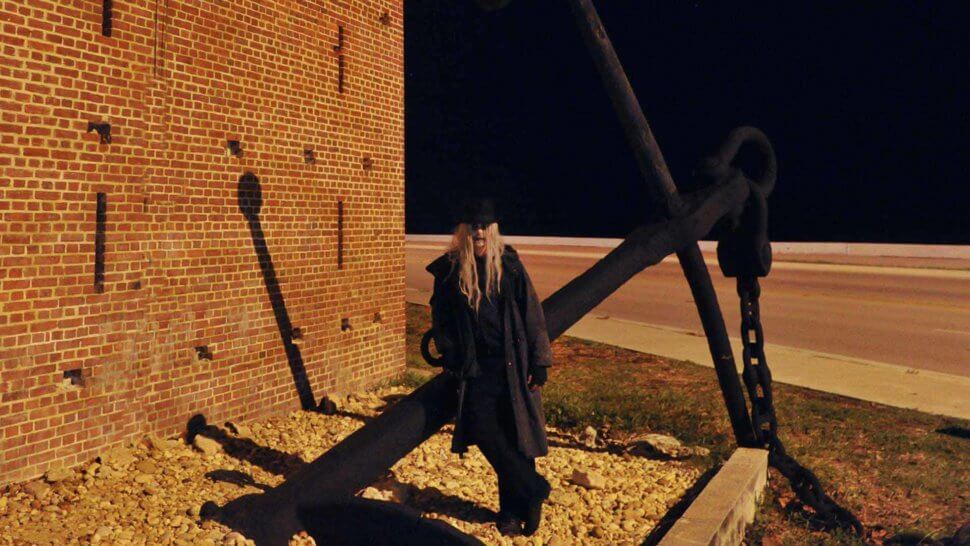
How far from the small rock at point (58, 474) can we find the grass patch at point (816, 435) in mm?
3154

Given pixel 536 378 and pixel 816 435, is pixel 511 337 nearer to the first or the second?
pixel 536 378

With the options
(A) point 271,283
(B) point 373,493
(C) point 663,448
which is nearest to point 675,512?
(C) point 663,448

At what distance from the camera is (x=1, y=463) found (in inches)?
166

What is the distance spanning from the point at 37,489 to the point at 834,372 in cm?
752

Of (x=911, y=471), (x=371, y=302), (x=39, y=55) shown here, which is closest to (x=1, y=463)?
(x=39, y=55)

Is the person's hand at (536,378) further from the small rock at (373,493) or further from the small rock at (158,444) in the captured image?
the small rock at (158,444)

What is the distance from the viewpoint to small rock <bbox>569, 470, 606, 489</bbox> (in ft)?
15.1

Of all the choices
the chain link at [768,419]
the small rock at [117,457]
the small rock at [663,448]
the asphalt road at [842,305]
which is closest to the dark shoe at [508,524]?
the chain link at [768,419]

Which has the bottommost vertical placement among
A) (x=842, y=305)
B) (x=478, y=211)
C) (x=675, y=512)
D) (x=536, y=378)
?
(x=675, y=512)

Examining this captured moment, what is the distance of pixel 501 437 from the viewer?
11.9ft

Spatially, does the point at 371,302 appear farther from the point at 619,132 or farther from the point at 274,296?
the point at 619,132

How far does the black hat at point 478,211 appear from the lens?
3.41m

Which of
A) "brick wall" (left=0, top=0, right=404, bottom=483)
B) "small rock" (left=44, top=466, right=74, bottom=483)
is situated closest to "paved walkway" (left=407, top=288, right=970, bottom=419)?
"brick wall" (left=0, top=0, right=404, bottom=483)

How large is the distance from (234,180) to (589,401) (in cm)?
323
